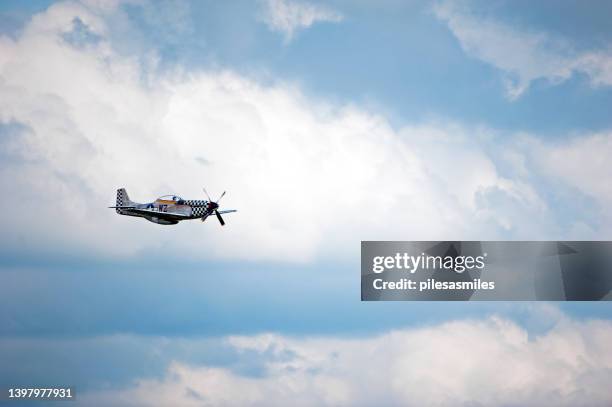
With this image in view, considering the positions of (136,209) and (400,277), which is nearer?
(400,277)

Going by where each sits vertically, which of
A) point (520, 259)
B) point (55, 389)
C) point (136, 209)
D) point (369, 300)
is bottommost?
point (55, 389)

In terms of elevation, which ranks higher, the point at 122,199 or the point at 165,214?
the point at 122,199

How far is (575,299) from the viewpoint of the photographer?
71.9 metres

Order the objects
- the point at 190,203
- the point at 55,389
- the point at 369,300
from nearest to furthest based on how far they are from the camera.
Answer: the point at 55,389 → the point at 369,300 → the point at 190,203

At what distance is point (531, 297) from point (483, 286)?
5655 mm

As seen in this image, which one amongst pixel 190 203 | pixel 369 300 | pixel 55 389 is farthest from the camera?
pixel 190 203

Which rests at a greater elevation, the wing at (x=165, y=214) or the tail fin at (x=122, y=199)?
the tail fin at (x=122, y=199)

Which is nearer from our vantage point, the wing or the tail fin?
the wing

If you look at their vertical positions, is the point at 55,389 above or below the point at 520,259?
below

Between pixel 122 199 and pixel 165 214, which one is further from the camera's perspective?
pixel 122 199

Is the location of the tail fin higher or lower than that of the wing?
higher

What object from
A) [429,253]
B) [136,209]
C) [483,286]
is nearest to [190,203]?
[136,209]

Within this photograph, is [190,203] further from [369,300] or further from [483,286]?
[483,286]

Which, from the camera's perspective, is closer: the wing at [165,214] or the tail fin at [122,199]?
the wing at [165,214]
